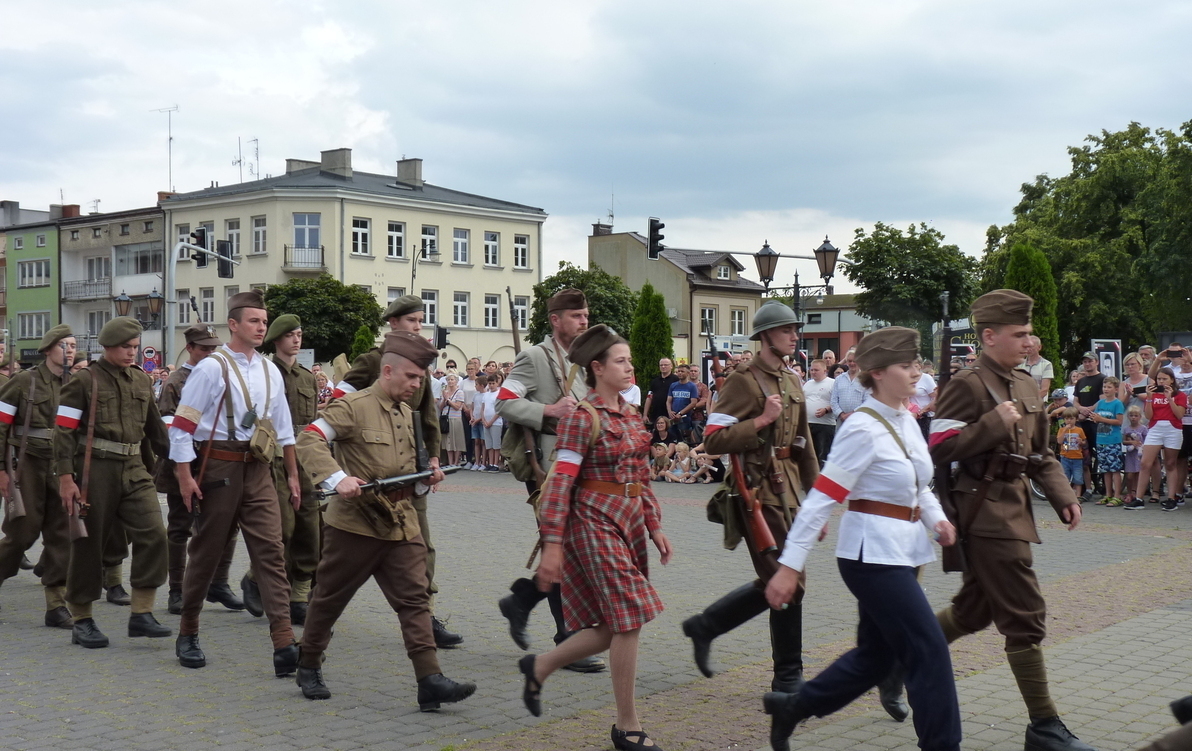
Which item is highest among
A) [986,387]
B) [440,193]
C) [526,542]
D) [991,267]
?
[440,193]

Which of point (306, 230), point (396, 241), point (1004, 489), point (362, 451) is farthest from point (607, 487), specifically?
point (396, 241)

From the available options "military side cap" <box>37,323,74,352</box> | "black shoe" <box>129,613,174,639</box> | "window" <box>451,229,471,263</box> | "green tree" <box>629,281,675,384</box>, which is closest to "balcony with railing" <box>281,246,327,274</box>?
"window" <box>451,229,471,263</box>

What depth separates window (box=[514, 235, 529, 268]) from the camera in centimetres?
7631

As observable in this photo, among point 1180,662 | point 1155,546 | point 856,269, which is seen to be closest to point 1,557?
point 1180,662

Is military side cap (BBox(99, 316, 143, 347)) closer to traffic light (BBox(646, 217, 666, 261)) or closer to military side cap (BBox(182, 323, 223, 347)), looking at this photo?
military side cap (BBox(182, 323, 223, 347))

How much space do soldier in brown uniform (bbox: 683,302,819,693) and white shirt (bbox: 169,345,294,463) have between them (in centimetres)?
283

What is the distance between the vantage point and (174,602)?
9.27 metres

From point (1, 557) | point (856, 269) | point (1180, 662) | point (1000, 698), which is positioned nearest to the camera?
point (1000, 698)

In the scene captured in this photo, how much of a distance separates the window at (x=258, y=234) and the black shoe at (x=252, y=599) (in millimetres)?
61739

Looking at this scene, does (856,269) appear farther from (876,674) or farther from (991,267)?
(876,674)

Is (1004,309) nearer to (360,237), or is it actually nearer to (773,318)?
(773,318)

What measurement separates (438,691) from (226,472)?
2104 millimetres

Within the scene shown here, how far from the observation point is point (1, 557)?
928 centimetres

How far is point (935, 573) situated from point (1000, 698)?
14.1 feet
